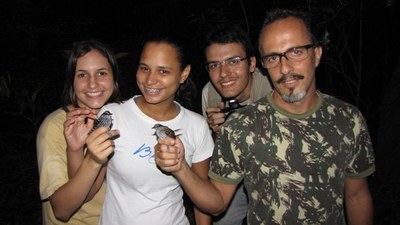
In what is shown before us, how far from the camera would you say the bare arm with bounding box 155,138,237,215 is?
1.97 meters

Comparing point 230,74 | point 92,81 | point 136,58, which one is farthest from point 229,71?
point 136,58

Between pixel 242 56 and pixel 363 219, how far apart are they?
201 centimetres

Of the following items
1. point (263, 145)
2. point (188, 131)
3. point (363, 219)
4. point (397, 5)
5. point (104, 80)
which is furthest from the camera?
point (397, 5)

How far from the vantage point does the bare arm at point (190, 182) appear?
1971 mm

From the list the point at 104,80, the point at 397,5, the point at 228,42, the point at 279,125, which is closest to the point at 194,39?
the point at 397,5

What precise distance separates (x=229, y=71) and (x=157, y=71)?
1051mm

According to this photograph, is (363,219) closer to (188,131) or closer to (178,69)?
(188,131)

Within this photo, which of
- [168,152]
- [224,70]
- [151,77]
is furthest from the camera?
[224,70]

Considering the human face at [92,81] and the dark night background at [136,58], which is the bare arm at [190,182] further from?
the dark night background at [136,58]

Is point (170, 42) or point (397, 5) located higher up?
point (397, 5)

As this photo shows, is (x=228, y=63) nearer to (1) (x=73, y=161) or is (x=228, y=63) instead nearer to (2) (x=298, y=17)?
(2) (x=298, y=17)

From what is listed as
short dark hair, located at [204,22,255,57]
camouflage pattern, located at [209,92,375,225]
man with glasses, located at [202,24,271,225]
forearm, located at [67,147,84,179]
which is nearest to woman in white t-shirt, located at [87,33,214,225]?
forearm, located at [67,147,84,179]

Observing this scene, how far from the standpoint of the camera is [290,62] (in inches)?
88.3

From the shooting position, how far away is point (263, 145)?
220cm
